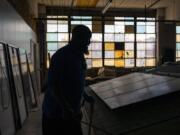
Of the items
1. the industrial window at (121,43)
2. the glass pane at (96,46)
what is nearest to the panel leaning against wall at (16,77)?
the glass pane at (96,46)

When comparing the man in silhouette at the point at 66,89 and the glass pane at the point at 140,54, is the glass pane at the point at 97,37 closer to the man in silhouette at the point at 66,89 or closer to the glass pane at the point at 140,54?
the glass pane at the point at 140,54

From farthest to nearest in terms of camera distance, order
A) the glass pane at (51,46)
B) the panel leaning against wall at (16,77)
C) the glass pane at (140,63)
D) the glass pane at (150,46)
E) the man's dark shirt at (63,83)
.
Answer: the glass pane at (140,63) → the glass pane at (150,46) → the glass pane at (51,46) → the panel leaning against wall at (16,77) → the man's dark shirt at (63,83)

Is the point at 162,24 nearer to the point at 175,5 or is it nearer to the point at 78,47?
the point at 175,5

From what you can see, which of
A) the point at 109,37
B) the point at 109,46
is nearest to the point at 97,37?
the point at 109,37

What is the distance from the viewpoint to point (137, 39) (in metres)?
19.3

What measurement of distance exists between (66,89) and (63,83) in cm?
5

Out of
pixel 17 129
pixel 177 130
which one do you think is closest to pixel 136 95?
pixel 177 130

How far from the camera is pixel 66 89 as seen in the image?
2.58m

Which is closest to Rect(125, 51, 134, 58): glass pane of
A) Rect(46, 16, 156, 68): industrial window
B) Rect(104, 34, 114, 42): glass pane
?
Rect(46, 16, 156, 68): industrial window

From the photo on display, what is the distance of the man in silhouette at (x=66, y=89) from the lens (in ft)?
8.33

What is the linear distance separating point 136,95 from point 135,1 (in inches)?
514

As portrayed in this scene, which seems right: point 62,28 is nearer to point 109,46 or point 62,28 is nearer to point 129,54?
point 109,46

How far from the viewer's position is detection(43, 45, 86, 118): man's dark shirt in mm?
2533

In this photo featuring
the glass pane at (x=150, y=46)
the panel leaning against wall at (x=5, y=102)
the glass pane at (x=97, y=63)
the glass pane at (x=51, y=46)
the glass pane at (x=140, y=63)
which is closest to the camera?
the panel leaning against wall at (x=5, y=102)
